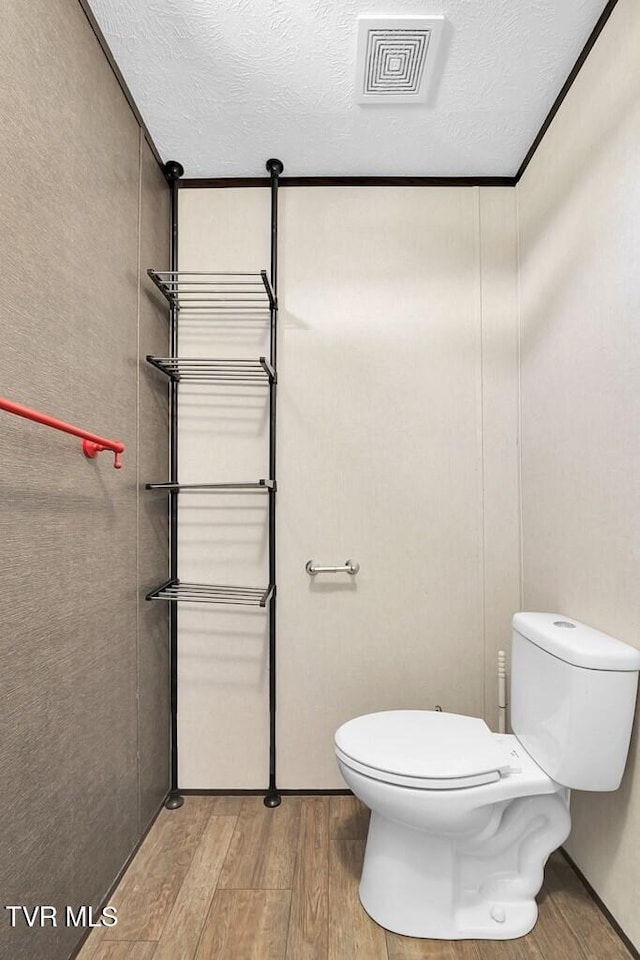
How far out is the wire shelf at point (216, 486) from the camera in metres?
1.86

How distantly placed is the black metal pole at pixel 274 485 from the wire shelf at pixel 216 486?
6 cm

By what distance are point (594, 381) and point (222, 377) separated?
1.24m

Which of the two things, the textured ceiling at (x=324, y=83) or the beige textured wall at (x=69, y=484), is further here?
the textured ceiling at (x=324, y=83)

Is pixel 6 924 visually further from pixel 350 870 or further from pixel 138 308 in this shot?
pixel 138 308

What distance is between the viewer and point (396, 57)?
1.56 meters

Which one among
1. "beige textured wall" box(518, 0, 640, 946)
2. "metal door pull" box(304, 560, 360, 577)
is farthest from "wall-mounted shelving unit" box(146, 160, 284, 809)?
"beige textured wall" box(518, 0, 640, 946)

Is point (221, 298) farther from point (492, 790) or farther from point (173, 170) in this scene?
point (492, 790)

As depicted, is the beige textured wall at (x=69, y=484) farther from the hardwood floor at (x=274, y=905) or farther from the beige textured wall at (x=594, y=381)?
the beige textured wall at (x=594, y=381)

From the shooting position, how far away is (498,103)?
174cm

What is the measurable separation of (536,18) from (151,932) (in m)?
2.49

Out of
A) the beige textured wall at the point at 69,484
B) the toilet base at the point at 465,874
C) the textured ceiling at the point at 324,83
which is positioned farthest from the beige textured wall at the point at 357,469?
the toilet base at the point at 465,874

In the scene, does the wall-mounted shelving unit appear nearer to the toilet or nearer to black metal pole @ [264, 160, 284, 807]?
black metal pole @ [264, 160, 284, 807]

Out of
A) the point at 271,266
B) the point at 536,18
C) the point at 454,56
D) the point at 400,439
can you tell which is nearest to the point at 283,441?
the point at 400,439

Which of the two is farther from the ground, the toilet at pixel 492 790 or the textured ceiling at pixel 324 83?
the textured ceiling at pixel 324 83
